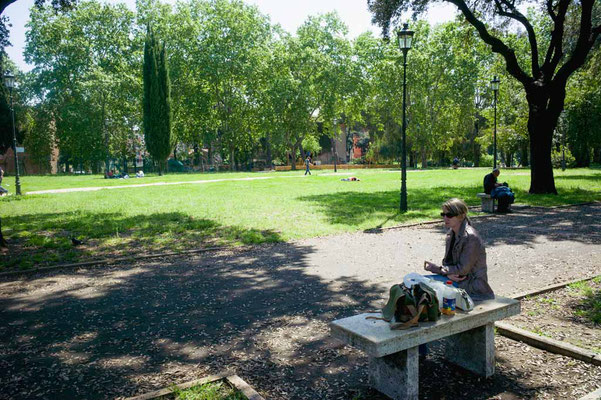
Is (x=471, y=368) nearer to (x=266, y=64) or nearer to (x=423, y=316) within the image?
(x=423, y=316)

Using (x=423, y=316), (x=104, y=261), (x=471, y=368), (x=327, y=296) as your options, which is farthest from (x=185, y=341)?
(x=104, y=261)

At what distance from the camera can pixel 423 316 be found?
3.33 metres

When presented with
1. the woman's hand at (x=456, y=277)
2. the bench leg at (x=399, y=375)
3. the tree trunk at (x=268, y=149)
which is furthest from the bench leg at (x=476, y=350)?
the tree trunk at (x=268, y=149)

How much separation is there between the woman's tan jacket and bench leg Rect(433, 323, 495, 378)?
0.99 ft

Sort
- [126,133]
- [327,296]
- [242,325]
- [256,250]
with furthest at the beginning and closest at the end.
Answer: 1. [126,133]
2. [256,250]
3. [327,296]
4. [242,325]

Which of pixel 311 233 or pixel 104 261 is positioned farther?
pixel 311 233

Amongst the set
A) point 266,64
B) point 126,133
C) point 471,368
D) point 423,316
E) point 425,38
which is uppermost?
point 425,38

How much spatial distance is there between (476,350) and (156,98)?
44.3 m

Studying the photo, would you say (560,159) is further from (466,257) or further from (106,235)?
(466,257)

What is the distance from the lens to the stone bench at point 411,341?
313 cm

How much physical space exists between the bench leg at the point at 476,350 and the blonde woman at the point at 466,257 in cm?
30

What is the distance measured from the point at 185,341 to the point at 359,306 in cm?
217

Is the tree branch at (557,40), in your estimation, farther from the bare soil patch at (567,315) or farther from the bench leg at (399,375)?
the bench leg at (399,375)

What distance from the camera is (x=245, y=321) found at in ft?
16.5
